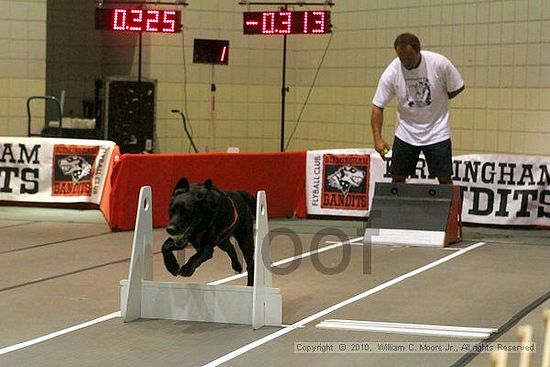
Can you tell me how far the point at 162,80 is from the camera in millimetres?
17750

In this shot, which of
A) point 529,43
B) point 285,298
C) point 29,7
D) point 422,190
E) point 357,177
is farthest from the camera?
point 29,7

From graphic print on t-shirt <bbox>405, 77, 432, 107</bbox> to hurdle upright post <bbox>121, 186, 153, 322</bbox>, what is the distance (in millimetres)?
3897

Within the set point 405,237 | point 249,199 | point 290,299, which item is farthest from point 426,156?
point 249,199

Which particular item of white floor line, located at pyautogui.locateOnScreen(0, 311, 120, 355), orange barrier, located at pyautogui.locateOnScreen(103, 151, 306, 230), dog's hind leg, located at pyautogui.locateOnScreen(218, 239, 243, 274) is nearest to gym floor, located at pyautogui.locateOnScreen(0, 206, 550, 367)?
white floor line, located at pyautogui.locateOnScreen(0, 311, 120, 355)

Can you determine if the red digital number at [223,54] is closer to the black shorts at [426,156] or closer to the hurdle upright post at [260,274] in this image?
the black shorts at [426,156]

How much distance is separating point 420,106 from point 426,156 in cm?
49

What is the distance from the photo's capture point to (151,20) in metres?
15.7

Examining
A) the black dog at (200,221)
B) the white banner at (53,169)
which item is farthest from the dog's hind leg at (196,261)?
the white banner at (53,169)

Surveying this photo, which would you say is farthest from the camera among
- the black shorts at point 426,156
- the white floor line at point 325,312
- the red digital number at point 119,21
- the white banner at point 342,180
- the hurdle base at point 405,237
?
the red digital number at point 119,21

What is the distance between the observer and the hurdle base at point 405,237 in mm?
9547

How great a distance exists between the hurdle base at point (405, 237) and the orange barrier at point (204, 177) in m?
2.14

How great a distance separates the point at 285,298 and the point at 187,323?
98 centimetres

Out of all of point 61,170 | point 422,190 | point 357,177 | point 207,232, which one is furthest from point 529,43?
point 207,232

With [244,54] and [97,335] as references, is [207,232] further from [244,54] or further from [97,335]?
[244,54]
